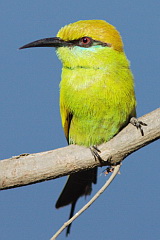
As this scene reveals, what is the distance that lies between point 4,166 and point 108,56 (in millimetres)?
998

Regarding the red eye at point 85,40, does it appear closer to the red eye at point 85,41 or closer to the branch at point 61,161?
the red eye at point 85,41

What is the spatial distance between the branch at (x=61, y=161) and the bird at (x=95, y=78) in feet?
0.47

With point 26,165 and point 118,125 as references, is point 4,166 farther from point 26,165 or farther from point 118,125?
point 118,125

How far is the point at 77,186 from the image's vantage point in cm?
300

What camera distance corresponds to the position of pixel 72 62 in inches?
103

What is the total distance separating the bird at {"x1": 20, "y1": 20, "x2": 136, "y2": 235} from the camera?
2.60 metres

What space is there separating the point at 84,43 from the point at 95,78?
24cm

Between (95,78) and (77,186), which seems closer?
(95,78)

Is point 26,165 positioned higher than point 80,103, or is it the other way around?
point 80,103

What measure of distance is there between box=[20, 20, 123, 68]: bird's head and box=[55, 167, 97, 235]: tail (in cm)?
87

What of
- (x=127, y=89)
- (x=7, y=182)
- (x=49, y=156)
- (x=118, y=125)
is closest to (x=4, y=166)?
(x=7, y=182)

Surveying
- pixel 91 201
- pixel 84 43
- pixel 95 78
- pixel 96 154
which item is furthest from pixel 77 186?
pixel 84 43

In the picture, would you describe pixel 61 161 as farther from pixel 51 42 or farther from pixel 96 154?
pixel 51 42

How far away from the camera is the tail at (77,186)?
2951mm
